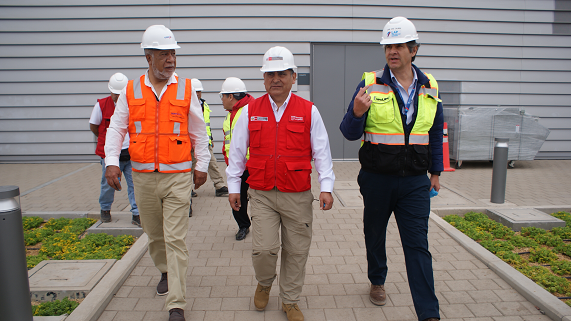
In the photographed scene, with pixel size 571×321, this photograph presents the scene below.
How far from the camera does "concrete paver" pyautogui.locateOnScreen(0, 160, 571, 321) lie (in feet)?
11.7

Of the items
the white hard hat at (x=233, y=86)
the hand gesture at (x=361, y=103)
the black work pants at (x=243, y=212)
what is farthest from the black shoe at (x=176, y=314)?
the white hard hat at (x=233, y=86)

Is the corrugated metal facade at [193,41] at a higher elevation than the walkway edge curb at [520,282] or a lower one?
higher

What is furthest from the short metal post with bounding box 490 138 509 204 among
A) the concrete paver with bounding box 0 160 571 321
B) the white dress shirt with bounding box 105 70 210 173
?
the white dress shirt with bounding box 105 70 210 173

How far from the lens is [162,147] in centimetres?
348

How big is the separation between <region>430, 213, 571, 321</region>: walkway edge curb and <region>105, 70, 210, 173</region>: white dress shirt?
2.98m

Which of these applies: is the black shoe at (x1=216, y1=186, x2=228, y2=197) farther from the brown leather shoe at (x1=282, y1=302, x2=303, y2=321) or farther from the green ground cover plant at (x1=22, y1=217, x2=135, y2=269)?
the brown leather shoe at (x1=282, y1=302, x2=303, y2=321)

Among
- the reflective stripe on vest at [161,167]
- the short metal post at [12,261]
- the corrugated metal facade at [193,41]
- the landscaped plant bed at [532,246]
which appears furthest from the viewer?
the corrugated metal facade at [193,41]

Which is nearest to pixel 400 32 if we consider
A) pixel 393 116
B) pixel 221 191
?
pixel 393 116

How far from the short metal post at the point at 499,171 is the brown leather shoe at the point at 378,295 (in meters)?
3.94

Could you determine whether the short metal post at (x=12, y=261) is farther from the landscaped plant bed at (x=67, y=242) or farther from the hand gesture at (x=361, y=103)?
the hand gesture at (x=361, y=103)

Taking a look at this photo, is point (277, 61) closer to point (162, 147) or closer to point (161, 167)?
point (162, 147)

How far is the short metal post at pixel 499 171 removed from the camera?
670 cm

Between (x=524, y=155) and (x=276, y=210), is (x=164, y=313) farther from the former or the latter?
(x=524, y=155)

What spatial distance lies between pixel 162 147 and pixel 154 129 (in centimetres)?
16
